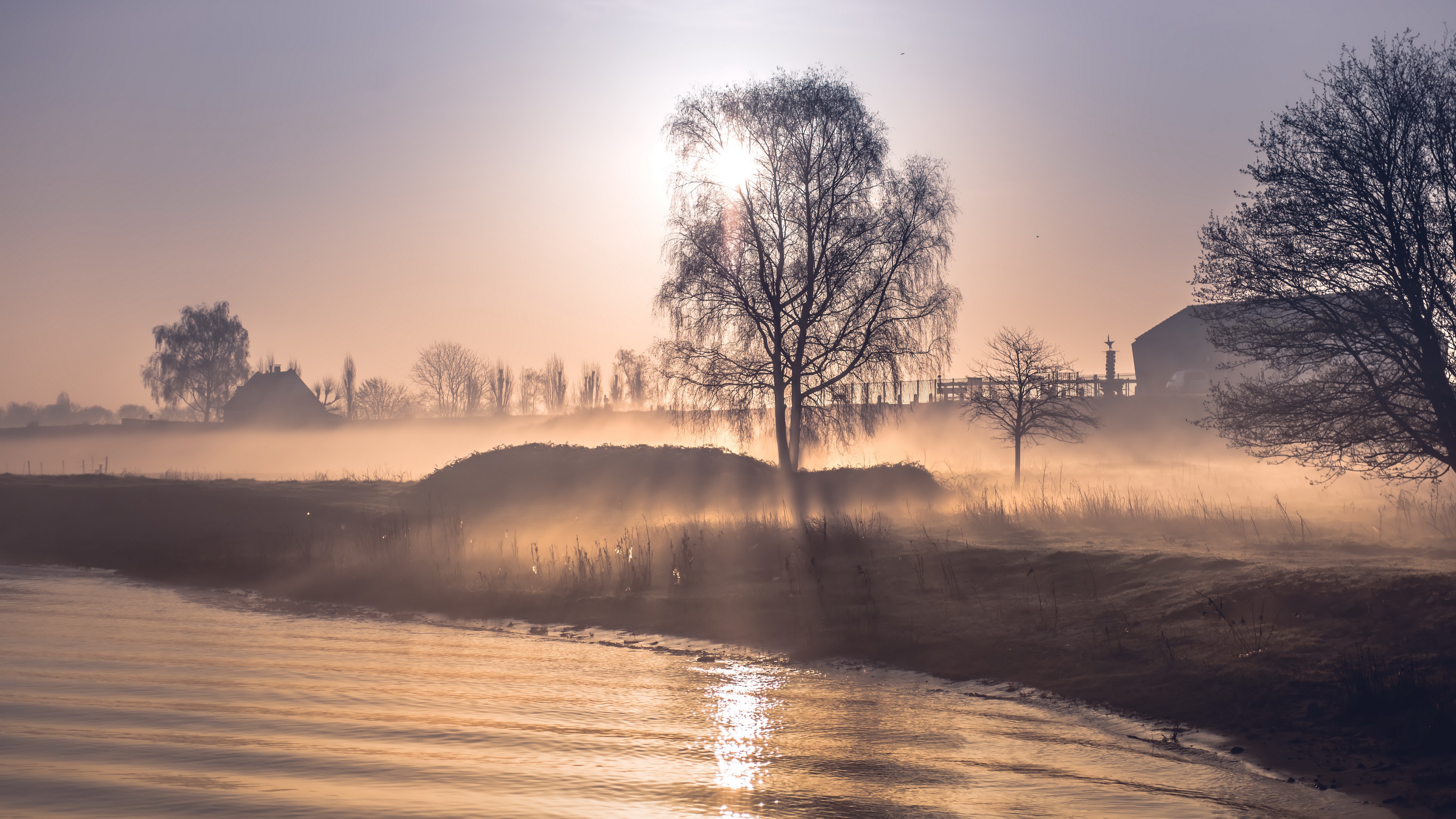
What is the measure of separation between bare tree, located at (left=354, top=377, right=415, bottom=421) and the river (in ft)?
299

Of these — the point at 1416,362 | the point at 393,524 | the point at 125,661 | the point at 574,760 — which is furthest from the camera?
the point at 393,524

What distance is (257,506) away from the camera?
79.9ft

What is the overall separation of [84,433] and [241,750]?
7793 cm

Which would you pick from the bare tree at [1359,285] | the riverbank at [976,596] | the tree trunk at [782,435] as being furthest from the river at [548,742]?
the tree trunk at [782,435]

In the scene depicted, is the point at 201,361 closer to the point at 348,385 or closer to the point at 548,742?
the point at 348,385

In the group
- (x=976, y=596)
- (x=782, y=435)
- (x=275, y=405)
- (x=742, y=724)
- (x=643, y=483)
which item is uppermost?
(x=275, y=405)

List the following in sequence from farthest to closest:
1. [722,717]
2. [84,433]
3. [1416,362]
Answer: [84,433], [1416,362], [722,717]

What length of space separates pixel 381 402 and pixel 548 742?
97.8 meters

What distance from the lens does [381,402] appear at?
97.8 metres

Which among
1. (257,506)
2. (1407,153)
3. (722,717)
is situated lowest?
(722,717)

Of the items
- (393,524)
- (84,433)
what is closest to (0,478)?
(393,524)

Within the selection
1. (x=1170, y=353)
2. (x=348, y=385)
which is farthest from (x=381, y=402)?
(x=1170, y=353)

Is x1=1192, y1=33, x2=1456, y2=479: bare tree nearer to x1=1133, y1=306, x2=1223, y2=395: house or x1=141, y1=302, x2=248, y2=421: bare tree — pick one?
x1=1133, y1=306, x2=1223, y2=395: house

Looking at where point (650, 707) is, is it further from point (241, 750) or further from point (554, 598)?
point (554, 598)
